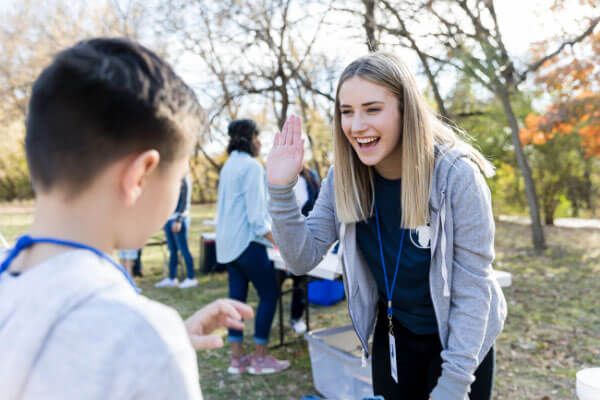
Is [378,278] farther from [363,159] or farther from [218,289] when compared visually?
[218,289]

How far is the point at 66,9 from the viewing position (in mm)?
13828

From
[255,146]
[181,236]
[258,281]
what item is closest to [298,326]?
[258,281]

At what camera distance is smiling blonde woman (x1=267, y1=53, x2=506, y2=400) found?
154 cm

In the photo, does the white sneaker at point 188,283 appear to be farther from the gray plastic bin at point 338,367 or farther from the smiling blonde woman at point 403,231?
the smiling blonde woman at point 403,231

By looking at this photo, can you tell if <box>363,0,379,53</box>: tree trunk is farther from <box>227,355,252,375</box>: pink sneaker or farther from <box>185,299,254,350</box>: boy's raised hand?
<box>185,299,254,350</box>: boy's raised hand

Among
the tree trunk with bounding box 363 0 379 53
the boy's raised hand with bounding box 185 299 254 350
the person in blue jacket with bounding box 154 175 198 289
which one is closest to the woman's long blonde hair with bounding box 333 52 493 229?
the boy's raised hand with bounding box 185 299 254 350

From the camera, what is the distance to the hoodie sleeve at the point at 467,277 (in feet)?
4.90

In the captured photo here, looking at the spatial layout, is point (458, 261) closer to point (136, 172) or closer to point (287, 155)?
point (287, 155)

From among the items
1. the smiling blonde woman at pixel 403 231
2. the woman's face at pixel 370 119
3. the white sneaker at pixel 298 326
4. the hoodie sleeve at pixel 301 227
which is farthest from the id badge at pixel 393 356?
the white sneaker at pixel 298 326

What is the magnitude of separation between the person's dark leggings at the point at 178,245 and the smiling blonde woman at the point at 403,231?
4907 millimetres

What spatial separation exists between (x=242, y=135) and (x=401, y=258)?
2436mm

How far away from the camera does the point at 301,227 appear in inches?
67.9

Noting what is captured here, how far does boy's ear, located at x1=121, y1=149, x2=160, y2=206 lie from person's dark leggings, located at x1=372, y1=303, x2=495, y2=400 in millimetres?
1333

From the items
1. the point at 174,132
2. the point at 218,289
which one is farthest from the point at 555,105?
the point at 174,132
